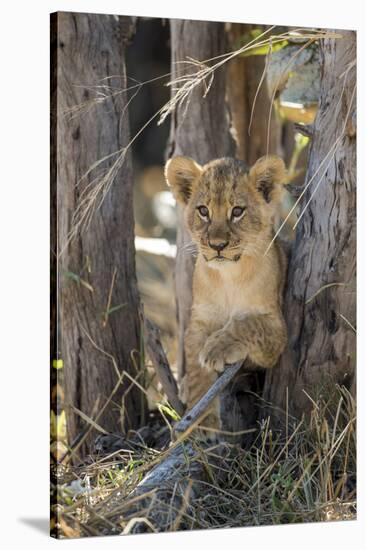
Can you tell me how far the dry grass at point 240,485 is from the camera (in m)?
4.09

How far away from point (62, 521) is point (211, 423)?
2.47 ft

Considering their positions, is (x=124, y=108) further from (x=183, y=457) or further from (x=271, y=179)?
(x=183, y=457)

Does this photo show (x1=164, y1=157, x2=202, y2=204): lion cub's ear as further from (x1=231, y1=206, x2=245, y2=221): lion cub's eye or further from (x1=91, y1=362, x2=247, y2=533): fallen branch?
(x1=91, y1=362, x2=247, y2=533): fallen branch

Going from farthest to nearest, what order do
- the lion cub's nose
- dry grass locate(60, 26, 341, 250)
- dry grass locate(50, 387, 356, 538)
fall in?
the lion cub's nose
dry grass locate(60, 26, 341, 250)
dry grass locate(50, 387, 356, 538)

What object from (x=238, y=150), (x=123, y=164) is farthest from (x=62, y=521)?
(x=238, y=150)

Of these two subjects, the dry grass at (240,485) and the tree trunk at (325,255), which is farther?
the tree trunk at (325,255)

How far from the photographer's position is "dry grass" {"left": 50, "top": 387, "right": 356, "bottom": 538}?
4.09 meters

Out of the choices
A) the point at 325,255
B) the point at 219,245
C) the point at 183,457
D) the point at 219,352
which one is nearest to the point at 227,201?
the point at 219,245

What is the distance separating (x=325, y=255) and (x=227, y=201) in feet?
1.59

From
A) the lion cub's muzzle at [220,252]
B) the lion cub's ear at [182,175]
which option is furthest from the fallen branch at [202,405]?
the lion cub's ear at [182,175]

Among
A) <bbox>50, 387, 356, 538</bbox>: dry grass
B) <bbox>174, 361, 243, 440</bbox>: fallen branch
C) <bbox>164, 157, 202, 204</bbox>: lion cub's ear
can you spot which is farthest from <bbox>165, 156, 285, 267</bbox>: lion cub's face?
<bbox>50, 387, 356, 538</bbox>: dry grass

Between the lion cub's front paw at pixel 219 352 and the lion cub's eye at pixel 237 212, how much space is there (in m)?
0.47

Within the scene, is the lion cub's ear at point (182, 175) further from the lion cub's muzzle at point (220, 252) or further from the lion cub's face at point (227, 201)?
the lion cub's muzzle at point (220, 252)

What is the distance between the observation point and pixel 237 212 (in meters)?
4.39
